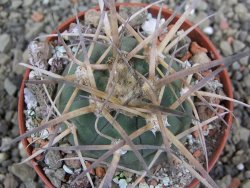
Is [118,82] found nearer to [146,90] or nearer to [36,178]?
[146,90]

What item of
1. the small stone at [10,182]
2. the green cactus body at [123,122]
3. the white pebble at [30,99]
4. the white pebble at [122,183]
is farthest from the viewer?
the small stone at [10,182]

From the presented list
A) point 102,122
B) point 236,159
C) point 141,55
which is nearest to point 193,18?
point 236,159

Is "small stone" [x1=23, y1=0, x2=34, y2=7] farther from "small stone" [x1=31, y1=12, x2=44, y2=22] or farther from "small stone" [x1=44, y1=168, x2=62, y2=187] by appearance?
"small stone" [x1=44, y1=168, x2=62, y2=187]

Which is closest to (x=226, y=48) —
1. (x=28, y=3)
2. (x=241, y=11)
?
(x=241, y=11)

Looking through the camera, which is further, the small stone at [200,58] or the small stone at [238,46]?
the small stone at [238,46]

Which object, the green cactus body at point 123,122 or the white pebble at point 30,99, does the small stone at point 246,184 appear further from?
the white pebble at point 30,99

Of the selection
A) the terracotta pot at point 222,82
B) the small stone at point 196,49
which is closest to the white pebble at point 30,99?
the terracotta pot at point 222,82

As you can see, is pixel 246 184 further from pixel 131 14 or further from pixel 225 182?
pixel 131 14
